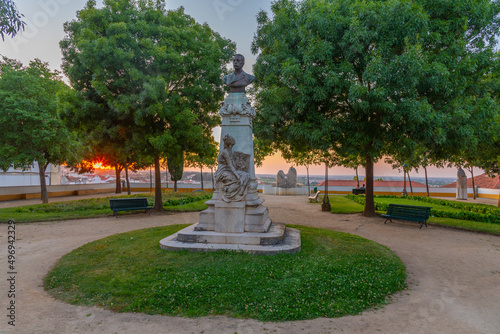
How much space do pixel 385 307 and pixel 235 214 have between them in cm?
358

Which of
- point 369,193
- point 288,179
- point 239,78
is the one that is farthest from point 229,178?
point 288,179

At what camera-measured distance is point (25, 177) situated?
26.9 meters

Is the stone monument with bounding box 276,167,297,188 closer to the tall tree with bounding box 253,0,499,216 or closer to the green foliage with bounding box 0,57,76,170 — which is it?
the tall tree with bounding box 253,0,499,216

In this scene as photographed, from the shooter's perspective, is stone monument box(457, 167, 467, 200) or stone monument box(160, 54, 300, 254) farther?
stone monument box(457, 167, 467, 200)

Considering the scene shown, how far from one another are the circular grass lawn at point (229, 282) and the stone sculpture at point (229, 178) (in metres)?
1.36

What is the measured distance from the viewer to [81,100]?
1245cm

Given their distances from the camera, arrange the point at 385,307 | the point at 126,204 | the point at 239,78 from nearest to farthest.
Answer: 1. the point at 385,307
2. the point at 239,78
3. the point at 126,204

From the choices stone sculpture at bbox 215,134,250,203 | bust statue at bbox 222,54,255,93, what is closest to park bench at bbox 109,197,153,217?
stone sculpture at bbox 215,134,250,203

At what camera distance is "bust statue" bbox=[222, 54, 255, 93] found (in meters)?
7.57

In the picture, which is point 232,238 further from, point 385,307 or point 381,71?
point 381,71

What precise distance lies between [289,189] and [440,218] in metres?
A: 16.5

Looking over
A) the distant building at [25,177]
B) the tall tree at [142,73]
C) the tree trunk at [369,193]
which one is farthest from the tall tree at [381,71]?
the distant building at [25,177]

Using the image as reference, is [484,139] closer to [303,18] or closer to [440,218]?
[440,218]

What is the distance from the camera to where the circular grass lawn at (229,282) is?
13.3 feet
